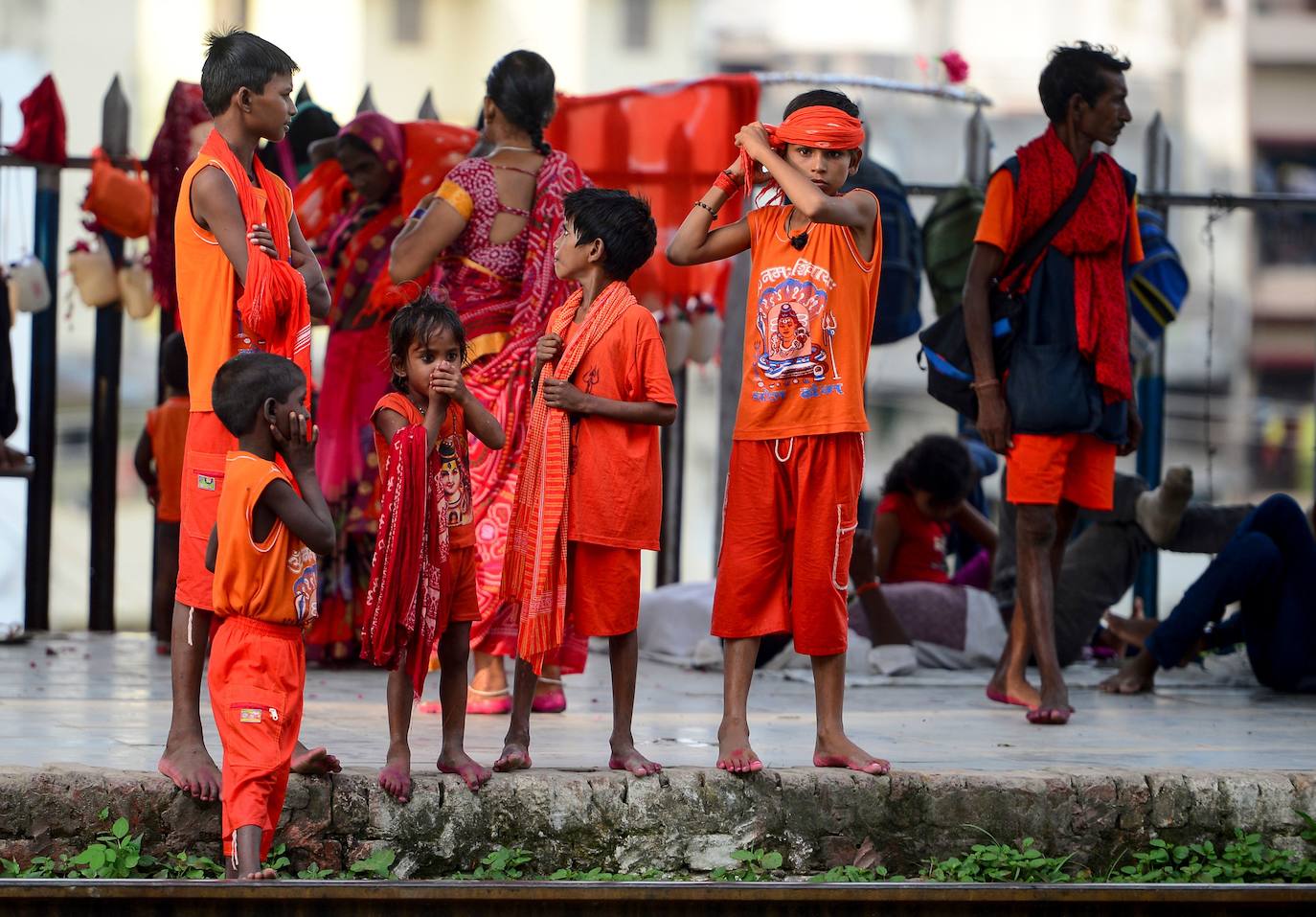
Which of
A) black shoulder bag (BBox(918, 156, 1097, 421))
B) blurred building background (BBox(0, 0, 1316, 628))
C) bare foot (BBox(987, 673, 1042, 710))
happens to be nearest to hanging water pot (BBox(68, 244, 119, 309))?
black shoulder bag (BBox(918, 156, 1097, 421))

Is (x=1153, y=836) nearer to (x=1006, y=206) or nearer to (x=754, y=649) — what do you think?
(x=754, y=649)

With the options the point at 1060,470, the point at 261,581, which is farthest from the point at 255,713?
the point at 1060,470

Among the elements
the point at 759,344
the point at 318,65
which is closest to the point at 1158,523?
the point at 759,344

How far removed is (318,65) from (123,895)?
1851 centimetres

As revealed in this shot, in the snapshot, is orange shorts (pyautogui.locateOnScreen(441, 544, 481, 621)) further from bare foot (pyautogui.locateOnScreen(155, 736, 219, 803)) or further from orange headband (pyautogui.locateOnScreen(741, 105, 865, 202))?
orange headband (pyautogui.locateOnScreen(741, 105, 865, 202))

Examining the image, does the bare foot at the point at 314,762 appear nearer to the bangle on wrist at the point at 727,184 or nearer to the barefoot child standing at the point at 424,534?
the barefoot child standing at the point at 424,534

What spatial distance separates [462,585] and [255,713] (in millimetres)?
688

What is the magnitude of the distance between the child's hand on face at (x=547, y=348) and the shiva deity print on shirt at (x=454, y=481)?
1.01 feet

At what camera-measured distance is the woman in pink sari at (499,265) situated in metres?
5.18

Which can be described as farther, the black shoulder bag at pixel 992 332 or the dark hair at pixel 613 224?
the black shoulder bag at pixel 992 332

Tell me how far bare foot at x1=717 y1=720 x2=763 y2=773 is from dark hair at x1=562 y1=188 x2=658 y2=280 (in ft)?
4.03

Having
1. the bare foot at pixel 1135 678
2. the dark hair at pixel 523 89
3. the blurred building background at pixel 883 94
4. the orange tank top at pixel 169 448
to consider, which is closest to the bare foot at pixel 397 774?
the dark hair at pixel 523 89

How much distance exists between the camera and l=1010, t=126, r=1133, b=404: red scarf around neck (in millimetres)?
5496

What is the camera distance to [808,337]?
4.23m
